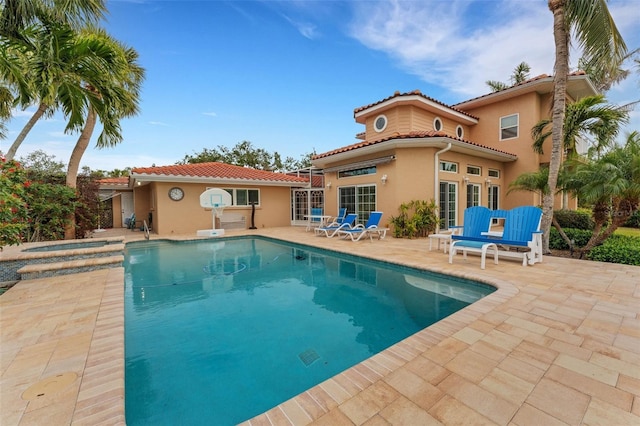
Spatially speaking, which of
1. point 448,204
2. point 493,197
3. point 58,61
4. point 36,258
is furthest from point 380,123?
point 36,258

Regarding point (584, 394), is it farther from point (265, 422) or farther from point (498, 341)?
point (265, 422)

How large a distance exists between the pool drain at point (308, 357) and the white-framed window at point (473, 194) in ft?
40.5

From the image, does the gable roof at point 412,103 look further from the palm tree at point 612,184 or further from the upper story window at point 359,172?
the palm tree at point 612,184

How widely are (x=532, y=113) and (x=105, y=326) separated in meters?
18.0

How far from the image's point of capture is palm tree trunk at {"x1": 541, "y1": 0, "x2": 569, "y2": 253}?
23.1ft

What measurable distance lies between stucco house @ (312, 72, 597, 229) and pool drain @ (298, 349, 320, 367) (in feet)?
29.3

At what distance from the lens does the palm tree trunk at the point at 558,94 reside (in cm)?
703

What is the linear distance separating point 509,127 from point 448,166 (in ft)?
18.7

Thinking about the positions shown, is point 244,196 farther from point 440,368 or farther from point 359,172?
point 440,368

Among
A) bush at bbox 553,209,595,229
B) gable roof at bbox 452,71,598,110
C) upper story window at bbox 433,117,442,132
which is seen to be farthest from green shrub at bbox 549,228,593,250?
gable roof at bbox 452,71,598,110

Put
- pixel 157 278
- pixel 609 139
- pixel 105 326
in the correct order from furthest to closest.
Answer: pixel 609 139
pixel 157 278
pixel 105 326

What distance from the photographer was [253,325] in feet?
13.8

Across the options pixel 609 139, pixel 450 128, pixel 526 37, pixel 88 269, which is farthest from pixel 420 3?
pixel 88 269

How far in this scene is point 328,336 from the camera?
386 centimetres
